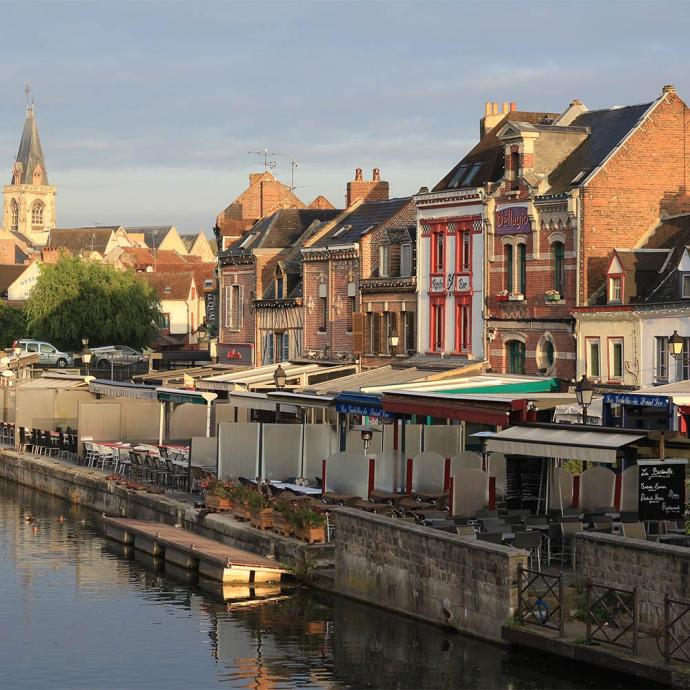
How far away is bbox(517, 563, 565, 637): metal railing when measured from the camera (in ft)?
78.0

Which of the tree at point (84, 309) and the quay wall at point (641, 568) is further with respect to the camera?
the tree at point (84, 309)

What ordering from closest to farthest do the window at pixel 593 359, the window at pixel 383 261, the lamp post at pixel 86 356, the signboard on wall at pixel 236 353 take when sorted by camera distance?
the window at pixel 593 359 < the window at pixel 383 261 < the lamp post at pixel 86 356 < the signboard on wall at pixel 236 353

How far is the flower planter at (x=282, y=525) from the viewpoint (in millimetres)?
32750

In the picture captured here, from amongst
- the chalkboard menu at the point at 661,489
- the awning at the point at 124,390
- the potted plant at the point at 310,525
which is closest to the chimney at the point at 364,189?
the awning at the point at 124,390

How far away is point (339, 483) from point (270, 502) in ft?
7.94

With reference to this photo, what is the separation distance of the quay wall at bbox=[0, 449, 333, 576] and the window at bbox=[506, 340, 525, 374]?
13.0m

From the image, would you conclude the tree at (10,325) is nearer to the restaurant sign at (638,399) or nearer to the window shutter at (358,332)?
the window shutter at (358,332)

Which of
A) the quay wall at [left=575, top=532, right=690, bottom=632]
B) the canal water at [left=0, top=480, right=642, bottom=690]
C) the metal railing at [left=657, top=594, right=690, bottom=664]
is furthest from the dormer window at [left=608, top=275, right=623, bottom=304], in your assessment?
the metal railing at [left=657, top=594, right=690, bottom=664]

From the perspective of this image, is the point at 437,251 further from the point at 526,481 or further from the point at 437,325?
the point at 526,481

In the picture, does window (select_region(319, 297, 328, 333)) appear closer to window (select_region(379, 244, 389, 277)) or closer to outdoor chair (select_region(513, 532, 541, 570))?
window (select_region(379, 244, 389, 277))

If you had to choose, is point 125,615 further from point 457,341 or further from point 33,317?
point 33,317

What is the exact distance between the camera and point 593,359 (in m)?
45.3

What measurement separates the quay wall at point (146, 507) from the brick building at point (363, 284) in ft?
39.6

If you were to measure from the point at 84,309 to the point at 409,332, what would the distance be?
44322 mm
